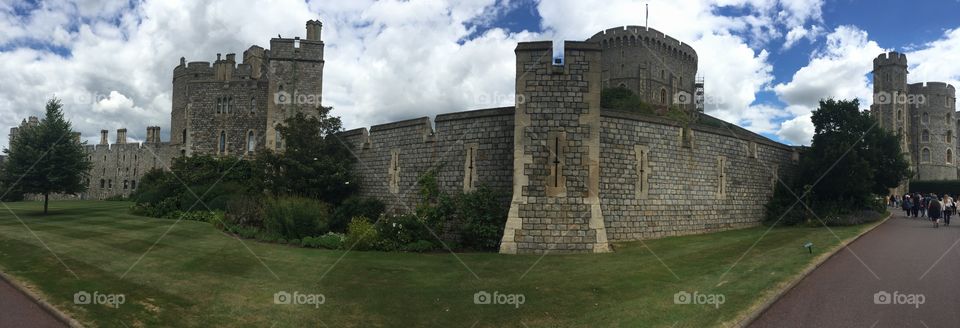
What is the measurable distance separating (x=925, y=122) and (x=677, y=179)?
7121cm

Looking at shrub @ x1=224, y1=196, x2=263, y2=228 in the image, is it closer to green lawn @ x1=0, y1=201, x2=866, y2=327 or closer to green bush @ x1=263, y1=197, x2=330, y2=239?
green bush @ x1=263, y1=197, x2=330, y2=239

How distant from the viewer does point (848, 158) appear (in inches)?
851

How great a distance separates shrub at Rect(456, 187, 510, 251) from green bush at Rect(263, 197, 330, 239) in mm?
4874

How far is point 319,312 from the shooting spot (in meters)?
8.34

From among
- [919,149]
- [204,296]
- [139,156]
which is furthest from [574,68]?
[919,149]

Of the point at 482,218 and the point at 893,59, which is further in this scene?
the point at 893,59

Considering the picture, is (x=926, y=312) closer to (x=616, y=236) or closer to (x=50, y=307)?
(x=616, y=236)

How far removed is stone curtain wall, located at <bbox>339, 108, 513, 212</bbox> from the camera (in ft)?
54.4

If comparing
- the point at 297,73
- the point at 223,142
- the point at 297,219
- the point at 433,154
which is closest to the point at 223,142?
the point at 223,142

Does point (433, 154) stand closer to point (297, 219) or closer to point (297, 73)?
point (297, 219)

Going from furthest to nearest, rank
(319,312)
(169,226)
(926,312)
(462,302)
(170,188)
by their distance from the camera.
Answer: (170,188) < (169,226) < (462,302) < (319,312) < (926,312)

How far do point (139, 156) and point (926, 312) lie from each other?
73.8m

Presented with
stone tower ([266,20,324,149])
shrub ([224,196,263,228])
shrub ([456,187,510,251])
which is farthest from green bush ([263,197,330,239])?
stone tower ([266,20,324,149])

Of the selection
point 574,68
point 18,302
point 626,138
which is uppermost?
point 574,68
